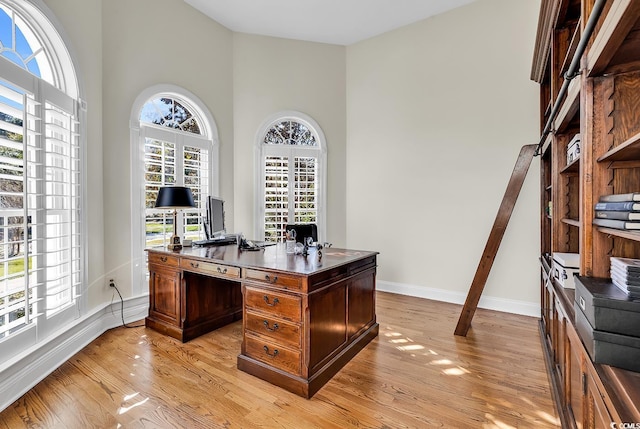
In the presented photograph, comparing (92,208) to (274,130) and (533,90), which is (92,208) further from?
(533,90)

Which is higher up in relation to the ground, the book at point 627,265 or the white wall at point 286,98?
the white wall at point 286,98

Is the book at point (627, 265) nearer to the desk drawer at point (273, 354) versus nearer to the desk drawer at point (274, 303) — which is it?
the desk drawer at point (274, 303)

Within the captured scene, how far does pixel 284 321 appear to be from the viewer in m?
2.19

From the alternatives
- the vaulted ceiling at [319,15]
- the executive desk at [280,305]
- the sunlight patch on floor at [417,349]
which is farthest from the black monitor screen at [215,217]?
the vaulted ceiling at [319,15]

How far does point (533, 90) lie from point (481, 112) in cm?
55

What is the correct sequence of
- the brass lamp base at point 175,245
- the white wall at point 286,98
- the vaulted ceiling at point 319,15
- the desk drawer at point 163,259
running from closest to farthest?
the desk drawer at point 163,259 < the brass lamp base at point 175,245 < the vaulted ceiling at point 319,15 < the white wall at point 286,98

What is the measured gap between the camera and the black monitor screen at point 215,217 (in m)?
3.14

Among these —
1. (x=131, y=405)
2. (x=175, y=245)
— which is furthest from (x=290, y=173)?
(x=131, y=405)

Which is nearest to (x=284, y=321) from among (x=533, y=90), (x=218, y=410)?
(x=218, y=410)

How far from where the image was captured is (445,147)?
13.5 ft

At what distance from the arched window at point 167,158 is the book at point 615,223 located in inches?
152

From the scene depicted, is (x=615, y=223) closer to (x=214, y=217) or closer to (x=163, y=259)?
(x=214, y=217)

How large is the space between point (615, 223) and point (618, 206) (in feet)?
0.20

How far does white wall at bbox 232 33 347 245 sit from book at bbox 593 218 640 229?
3.85 m
